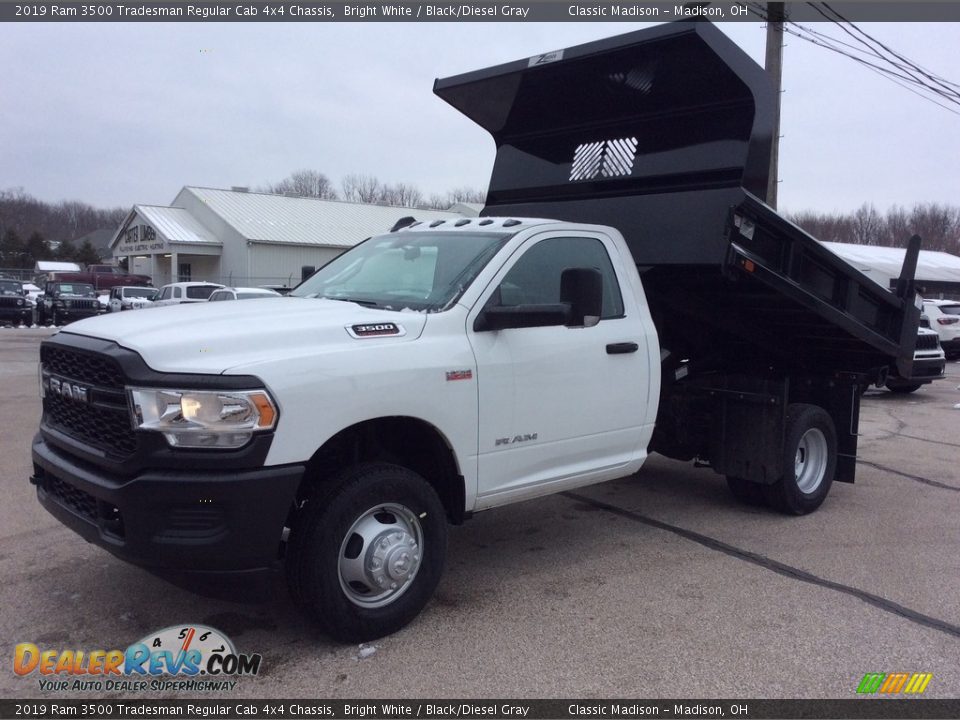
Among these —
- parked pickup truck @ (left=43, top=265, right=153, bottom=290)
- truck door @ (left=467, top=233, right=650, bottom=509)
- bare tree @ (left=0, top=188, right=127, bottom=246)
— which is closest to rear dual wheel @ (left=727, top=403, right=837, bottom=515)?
truck door @ (left=467, top=233, right=650, bottom=509)

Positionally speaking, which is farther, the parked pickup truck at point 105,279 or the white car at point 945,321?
the parked pickup truck at point 105,279

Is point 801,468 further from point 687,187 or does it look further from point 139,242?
point 139,242

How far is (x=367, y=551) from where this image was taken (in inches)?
151

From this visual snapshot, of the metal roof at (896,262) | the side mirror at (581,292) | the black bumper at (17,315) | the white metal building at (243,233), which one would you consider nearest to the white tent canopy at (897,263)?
the metal roof at (896,262)

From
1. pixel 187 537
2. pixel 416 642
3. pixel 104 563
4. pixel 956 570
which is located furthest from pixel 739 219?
pixel 104 563

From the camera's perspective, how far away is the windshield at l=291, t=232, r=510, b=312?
4492 mm

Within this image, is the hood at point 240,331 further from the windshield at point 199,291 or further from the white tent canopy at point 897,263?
the white tent canopy at point 897,263

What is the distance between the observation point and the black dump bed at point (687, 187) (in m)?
5.29

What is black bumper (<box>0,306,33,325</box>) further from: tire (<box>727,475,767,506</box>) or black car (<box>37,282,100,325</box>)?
tire (<box>727,475,767,506</box>)

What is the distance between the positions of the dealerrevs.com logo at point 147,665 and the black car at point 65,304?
89.4ft

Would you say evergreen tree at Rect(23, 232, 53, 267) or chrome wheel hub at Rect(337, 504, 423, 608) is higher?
evergreen tree at Rect(23, 232, 53, 267)

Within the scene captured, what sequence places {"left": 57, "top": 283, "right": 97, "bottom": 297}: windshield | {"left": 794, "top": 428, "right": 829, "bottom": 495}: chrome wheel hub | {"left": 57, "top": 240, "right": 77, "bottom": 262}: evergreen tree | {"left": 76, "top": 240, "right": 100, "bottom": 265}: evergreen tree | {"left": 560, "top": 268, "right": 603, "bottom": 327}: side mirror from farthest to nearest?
{"left": 57, "top": 240, "right": 77, "bottom": 262}: evergreen tree < {"left": 76, "top": 240, "right": 100, "bottom": 265}: evergreen tree < {"left": 57, "top": 283, "right": 97, "bottom": 297}: windshield < {"left": 794, "top": 428, "right": 829, "bottom": 495}: chrome wheel hub < {"left": 560, "top": 268, "right": 603, "bottom": 327}: side mirror

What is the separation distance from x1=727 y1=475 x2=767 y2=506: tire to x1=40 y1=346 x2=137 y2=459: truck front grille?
15.2 feet

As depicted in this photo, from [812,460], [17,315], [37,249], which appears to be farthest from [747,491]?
[37,249]
